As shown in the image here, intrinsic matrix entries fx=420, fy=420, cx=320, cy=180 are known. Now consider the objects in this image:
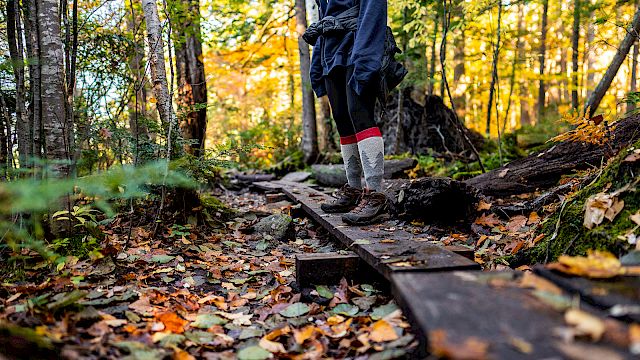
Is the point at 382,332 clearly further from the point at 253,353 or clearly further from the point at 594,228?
the point at 594,228

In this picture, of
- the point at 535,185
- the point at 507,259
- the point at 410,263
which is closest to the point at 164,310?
the point at 410,263

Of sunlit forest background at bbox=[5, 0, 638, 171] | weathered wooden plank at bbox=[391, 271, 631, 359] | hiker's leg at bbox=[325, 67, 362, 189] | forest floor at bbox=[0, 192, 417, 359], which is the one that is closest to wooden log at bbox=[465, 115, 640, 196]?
sunlit forest background at bbox=[5, 0, 638, 171]

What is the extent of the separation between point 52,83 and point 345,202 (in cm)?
245

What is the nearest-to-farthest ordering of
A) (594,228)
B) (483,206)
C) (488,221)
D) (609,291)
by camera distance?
(609,291)
(594,228)
(488,221)
(483,206)

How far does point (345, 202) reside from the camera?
384 centimetres

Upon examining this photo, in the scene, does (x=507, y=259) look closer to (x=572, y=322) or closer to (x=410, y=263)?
(x=410, y=263)

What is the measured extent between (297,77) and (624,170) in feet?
57.1

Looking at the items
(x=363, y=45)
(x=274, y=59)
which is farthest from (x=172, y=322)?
(x=274, y=59)

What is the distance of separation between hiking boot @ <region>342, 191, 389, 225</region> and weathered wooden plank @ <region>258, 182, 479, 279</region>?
90 mm

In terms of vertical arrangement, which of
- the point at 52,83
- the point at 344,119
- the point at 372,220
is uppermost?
the point at 52,83

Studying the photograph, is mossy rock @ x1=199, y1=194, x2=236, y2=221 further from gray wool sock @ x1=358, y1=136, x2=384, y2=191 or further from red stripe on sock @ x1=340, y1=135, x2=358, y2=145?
gray wool sock @ x1=358, y1=136, x2=384, y2=191

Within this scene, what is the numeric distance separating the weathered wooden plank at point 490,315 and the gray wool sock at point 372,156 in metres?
2.04

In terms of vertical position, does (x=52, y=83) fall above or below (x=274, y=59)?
below

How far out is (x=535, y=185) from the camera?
13.3 ft
